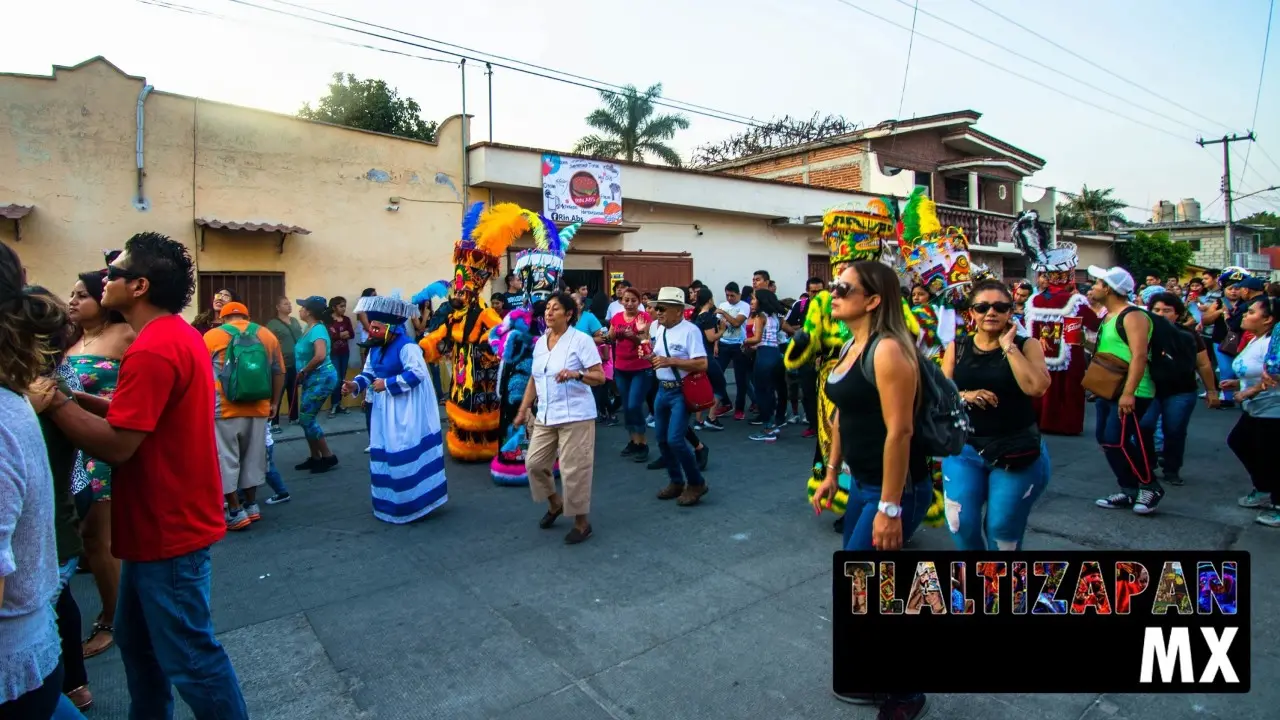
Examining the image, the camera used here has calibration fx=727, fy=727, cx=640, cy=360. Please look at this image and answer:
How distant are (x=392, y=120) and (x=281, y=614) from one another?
2200cm

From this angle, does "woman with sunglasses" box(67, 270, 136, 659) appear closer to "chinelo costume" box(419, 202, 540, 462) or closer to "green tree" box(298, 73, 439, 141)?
"chinelo costume" box(419, 202, 540, 462)

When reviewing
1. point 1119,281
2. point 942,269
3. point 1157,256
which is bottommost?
point 1119,281

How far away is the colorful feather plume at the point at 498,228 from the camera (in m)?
7.61

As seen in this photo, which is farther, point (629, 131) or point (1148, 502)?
point (629, 131)

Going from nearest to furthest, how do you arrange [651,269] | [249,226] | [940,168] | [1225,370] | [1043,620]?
[1043,620], [249,226], [1225,370], [651,269], [940,168]

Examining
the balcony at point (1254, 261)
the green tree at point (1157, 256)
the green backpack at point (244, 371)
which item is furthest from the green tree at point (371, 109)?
the balcony at point (1254, 261)

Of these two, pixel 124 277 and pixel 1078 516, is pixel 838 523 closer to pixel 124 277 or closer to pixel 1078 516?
pixel 1078 516

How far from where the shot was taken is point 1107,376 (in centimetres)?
532

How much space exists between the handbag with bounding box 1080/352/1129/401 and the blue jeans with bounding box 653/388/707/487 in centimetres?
299

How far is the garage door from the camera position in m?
13.8

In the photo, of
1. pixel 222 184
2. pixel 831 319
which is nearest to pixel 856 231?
pixel 831 319

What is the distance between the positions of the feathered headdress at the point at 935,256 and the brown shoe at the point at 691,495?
2.62 m

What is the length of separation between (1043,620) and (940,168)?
2239 cm

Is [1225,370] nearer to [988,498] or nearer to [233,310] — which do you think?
[988,498]
